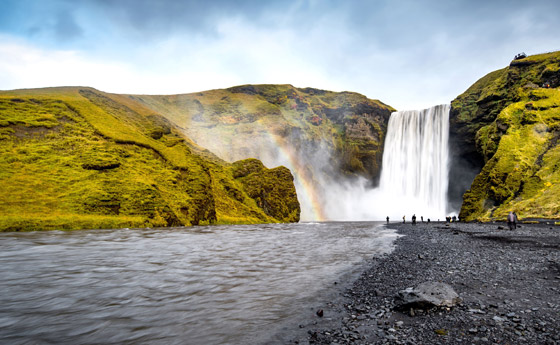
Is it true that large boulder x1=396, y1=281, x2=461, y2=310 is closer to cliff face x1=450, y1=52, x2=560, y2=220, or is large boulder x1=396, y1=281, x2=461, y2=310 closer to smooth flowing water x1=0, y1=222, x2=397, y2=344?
smooth flowing water x1=0, y1=222, x2=397, y2=344

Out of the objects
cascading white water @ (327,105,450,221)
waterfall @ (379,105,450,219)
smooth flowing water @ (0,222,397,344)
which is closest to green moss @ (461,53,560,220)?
waterfall @ (379,105,450,219)

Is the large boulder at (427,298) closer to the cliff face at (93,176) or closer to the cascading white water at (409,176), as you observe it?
the cliff face at (93,176)

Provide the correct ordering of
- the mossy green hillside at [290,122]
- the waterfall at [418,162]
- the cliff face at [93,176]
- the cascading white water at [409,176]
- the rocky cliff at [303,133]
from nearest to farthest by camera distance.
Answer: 1. the cliff face at [93,176]
2. the waterfall at [418,162]
3. the cascading white water at [409,176]
4. the rocky cliff at [303,133]
5. the mossy green hillside at [290,122]

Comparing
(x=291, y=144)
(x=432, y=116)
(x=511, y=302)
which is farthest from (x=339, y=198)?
(x=511, y=302)

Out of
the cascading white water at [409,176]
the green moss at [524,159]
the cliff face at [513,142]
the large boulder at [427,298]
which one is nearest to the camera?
the large boulder at [427,298]

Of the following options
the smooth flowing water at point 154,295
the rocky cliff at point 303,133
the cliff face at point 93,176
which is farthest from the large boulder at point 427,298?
the rocky cliff at point 303,133

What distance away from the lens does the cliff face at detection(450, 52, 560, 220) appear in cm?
5048

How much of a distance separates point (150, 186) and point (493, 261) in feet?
166

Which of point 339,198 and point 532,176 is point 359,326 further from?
point 339,198

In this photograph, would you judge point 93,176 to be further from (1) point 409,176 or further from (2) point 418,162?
(2) point 418,162

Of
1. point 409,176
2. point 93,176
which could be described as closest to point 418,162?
point 409,176

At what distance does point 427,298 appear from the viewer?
7.59 m

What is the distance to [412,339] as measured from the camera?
5895mm

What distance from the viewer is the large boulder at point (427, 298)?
7.48 metres
